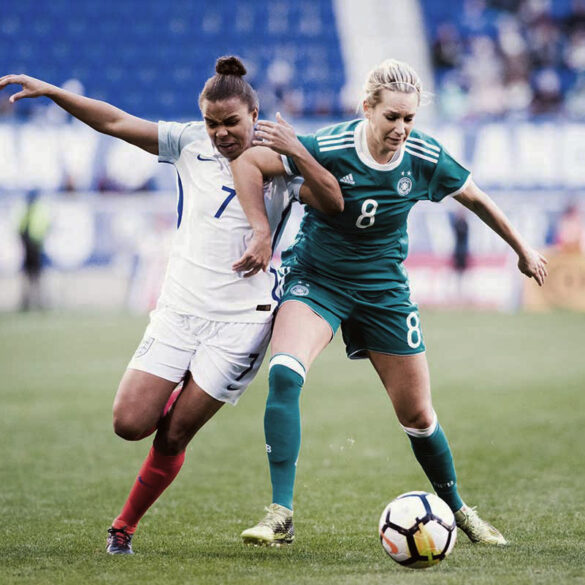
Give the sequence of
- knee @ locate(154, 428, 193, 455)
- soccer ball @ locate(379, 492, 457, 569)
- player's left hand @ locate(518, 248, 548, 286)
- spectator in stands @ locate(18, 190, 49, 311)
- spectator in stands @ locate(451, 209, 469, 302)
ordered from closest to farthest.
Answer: soccer ball @ locate(379, 492, 457, 569) < knee @ locate(154, 428, 193, 455) < player's left hand @ locate(518, 248, 548, 286) < spectator in stands @ locate(451, 209, 469, 302) < spectator in stands @ locate(18, 190, 49, 311)

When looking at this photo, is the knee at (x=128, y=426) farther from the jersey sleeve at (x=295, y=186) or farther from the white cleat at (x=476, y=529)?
the white cleat at (x=476, y=529)

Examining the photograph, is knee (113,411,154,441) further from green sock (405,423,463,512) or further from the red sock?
green sock (405,423,463,512)

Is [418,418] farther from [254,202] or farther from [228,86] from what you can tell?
[228,86]

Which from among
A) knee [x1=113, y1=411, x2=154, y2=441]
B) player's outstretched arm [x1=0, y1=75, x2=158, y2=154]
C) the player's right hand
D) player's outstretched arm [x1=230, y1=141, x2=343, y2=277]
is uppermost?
the player's right hand

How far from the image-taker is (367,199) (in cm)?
512

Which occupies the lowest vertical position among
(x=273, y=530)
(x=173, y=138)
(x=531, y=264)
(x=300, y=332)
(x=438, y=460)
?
(x=273, y=530)

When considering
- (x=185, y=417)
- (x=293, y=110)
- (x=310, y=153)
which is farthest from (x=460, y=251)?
(x=185, y=417)

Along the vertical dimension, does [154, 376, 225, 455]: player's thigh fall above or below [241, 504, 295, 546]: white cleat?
above

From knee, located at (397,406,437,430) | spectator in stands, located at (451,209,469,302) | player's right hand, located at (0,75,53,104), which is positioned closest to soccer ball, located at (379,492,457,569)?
knee, located at (397,406,437,430)

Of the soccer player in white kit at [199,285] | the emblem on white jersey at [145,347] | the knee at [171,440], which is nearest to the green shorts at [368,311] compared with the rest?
the soccer player in white kit at [199,285]

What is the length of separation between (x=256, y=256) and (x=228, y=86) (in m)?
0.78

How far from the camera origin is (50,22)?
87.1 ft

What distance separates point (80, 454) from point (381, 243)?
3.91 metres

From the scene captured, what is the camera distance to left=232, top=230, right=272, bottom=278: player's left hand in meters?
4.84
